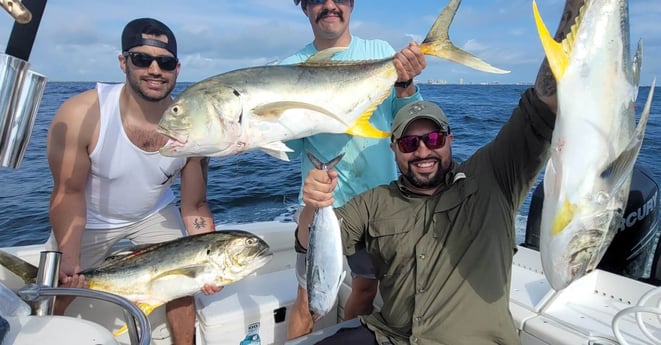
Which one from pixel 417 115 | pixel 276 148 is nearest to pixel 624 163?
pixel 417 115

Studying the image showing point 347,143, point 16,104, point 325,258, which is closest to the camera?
point 16,104

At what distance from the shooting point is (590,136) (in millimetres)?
1501

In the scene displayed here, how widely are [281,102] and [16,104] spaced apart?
105 cm

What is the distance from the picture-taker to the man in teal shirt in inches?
110

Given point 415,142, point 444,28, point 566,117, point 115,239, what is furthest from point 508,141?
point 115,239

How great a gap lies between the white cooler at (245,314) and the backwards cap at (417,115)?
5.27 ft

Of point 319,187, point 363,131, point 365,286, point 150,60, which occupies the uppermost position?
point 150,60

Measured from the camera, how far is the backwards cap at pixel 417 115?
8.33 ft

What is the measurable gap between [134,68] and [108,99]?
17.1 inches

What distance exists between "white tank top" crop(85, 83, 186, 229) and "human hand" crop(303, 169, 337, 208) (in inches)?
56.1

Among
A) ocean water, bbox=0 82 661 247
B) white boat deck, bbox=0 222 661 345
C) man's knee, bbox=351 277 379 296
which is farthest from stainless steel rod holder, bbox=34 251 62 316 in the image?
ocean water, bbox=0 82 661 247

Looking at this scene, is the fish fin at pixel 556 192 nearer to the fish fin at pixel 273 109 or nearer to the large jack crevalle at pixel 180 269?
the fish fin at pixel 273 109

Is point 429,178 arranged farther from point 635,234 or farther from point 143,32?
point 635,234

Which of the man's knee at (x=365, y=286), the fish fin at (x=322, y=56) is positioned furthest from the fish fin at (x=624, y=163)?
the man's knee at (x=365, y=286)
